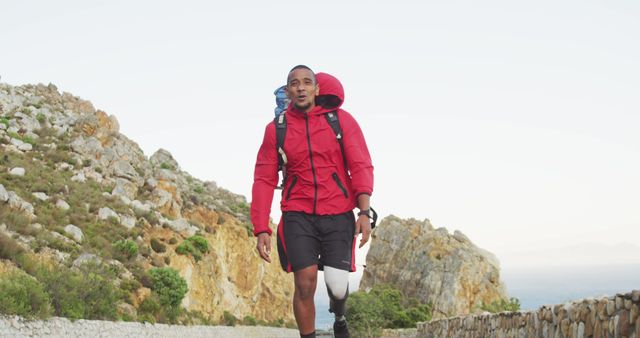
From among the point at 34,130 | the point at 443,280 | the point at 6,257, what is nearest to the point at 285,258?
the point at 6,257

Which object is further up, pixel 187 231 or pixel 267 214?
pixel 187 231

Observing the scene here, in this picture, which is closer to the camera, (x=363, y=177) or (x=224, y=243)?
(x=363, y=177)

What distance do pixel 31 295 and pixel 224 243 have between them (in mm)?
34876

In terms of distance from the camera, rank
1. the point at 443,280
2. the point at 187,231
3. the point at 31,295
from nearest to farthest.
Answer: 1. the point at 31,295
2. the point at 187,231
3. the point at 443,280

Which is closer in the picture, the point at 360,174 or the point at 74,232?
the point at 360,174

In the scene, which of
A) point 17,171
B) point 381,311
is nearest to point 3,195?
point 17,171

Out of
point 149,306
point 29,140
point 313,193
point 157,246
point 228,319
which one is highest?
point 29,140

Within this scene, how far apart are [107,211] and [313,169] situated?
32459mm

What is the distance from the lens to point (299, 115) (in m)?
6.07

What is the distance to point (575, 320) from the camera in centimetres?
727

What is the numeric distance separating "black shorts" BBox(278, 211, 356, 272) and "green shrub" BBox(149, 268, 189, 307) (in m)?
26.5

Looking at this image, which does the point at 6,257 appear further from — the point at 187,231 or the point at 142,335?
the point at 187,231

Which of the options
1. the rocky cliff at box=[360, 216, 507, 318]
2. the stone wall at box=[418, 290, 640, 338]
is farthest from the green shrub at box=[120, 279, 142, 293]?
the rocky cliff at box=[360, 216, 507, 318]

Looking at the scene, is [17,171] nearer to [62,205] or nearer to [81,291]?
[62,205]
